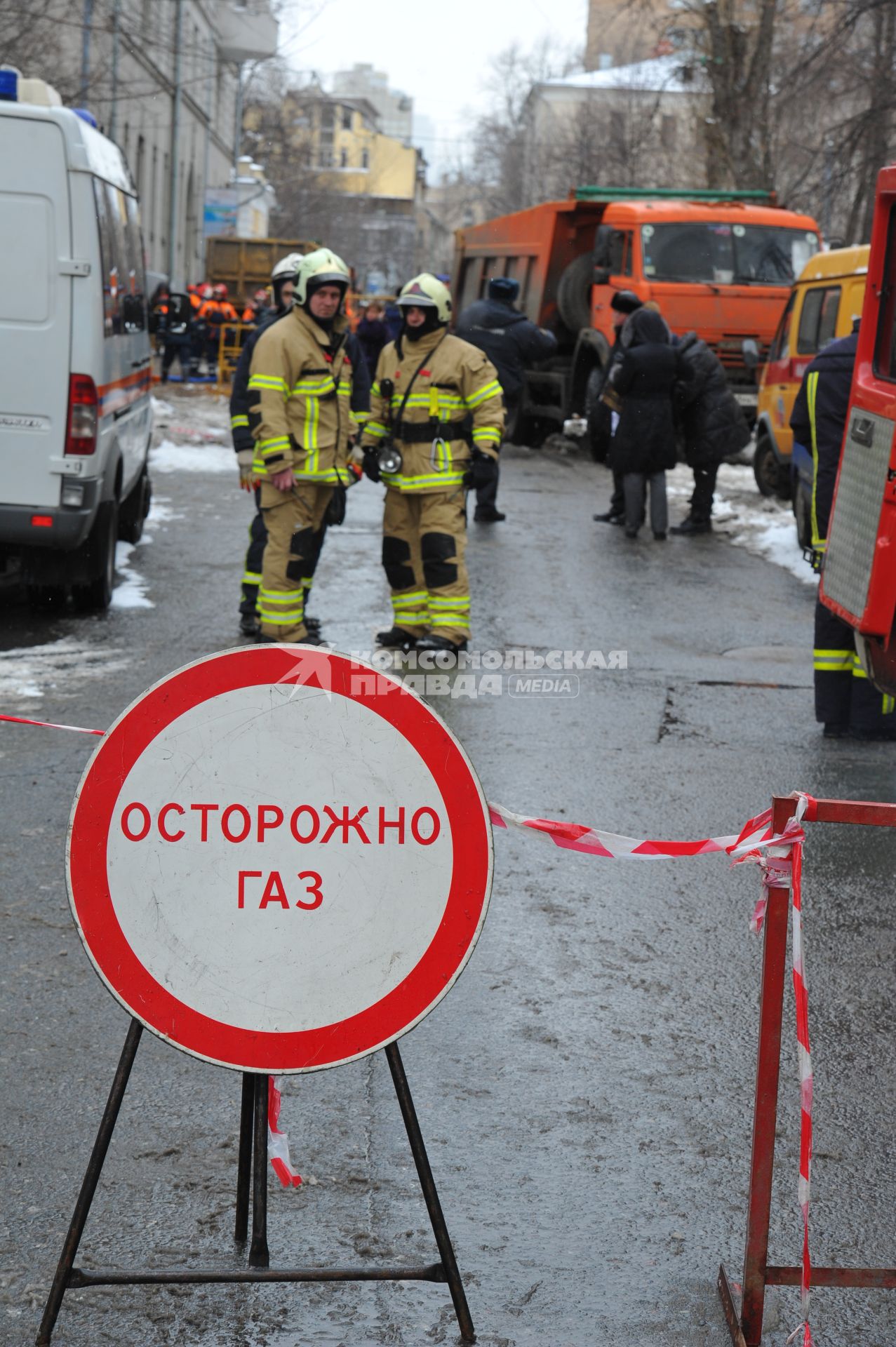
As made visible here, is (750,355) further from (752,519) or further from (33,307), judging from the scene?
(33,307)

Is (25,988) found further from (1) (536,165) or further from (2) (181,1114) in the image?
(1) (536,165)

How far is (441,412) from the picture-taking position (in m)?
8.44

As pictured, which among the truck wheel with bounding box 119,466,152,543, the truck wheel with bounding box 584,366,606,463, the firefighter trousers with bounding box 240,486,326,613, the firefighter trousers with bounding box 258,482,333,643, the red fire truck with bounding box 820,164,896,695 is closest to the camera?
the red fire truck with bounding box 820,164,896,695

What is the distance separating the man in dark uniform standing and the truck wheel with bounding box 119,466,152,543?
228 inches

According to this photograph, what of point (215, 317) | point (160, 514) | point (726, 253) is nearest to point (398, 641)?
point (160, 514)

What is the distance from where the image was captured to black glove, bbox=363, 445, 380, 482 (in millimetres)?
8508

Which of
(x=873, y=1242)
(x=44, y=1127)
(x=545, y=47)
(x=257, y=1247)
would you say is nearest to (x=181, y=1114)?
(x=44, y=1127)

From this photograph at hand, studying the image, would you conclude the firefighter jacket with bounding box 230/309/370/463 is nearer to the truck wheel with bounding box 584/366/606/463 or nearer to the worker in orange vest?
the truck wheel with bounding box 584/366/606/463

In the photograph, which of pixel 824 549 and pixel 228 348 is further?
pixel 228 348

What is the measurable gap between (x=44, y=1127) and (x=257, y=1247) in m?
0.88

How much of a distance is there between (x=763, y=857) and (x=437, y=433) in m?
5.91

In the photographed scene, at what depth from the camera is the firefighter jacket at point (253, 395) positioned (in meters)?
8.38

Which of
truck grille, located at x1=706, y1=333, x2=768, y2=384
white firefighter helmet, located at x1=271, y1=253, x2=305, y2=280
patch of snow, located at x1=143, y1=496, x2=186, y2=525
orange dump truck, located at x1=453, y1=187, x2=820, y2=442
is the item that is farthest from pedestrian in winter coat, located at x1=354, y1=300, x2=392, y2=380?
white firefighter helmet, located at x1=271, y1=253, x2=305, y2=280

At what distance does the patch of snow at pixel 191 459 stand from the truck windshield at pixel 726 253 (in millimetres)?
5488
